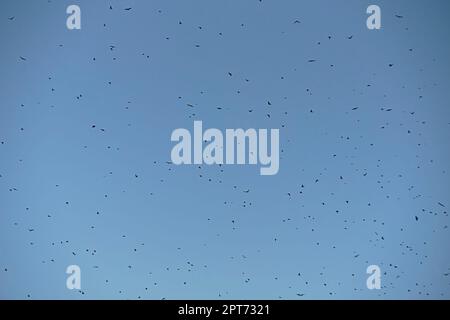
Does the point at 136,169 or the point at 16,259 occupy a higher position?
the point at 136,169

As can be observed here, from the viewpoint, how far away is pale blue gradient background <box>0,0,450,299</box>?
1.63m

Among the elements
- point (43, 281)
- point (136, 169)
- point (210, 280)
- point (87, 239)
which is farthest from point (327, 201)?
point (43, 281)

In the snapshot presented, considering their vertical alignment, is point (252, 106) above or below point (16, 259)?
above

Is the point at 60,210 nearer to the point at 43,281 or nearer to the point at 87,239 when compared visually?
the point at 87,239

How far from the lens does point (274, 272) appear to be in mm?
1636

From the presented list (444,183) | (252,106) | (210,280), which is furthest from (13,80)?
(444,183)

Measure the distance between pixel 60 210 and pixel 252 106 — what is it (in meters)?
0.64

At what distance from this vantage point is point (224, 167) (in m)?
1.64

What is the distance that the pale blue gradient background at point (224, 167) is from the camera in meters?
1.63

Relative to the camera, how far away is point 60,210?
5.33 feet

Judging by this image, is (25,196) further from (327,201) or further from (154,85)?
(327,201)
